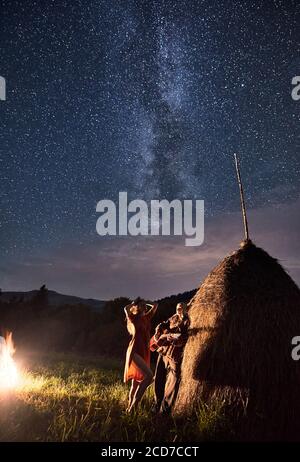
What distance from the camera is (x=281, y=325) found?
22.2 ft

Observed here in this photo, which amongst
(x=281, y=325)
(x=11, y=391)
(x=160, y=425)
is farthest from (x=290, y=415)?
(x=11, y=391)

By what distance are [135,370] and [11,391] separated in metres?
2.98

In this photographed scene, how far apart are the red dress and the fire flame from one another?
3.22 metres

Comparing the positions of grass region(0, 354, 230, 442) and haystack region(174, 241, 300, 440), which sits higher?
haystack region(174, 241, 300, 440)

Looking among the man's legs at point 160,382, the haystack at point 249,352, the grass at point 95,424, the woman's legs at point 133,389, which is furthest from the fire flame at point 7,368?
the haystack at point 249,352

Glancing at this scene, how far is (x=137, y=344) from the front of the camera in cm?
738

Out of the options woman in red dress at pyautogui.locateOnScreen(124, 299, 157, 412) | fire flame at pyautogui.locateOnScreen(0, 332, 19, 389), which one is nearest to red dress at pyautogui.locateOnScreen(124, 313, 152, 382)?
woman in red dress at pyautogui.locateOnScreen(124, 299, 157, 412)

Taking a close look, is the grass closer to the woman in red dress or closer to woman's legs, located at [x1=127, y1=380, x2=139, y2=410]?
woman's legs, located at [x1=127, y1=380, x2=139, y2=410]

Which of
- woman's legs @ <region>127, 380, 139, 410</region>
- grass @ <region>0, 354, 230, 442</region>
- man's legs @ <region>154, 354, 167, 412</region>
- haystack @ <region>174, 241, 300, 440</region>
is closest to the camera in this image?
grass @ <region>0, 354, 230, 442</region>

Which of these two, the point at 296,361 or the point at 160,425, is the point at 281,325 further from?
the point at 160,425

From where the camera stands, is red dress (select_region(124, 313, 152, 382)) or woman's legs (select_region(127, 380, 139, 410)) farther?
woman's legs (select_region(127, 380, 139, 410))

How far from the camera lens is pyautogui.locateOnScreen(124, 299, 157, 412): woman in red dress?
7113mm

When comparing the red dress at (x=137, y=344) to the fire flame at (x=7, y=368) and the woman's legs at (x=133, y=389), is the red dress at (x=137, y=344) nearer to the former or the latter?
the woman's legs at (x=133, y=389)

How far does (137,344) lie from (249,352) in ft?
Result: 7.31
